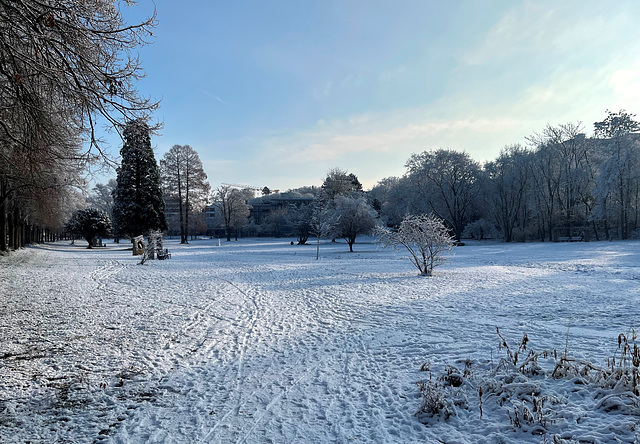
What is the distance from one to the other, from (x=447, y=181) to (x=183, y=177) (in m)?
32.3

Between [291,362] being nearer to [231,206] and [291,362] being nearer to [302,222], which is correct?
[302,222]

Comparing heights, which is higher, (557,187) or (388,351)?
(557,187)

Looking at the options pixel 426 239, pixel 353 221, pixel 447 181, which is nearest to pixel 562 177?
pixel 447 181

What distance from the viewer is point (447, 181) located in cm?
4269

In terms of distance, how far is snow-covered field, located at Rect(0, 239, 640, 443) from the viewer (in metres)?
3.33

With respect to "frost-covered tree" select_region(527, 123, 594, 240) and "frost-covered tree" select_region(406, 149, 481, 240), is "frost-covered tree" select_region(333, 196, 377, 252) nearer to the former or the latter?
"frost-covered tree" select_region(406, 149, 481, 240)

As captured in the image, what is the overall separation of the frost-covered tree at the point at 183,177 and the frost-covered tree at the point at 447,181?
1057 inches

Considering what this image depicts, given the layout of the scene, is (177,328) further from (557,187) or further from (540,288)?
(557,187)

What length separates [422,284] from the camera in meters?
12.7

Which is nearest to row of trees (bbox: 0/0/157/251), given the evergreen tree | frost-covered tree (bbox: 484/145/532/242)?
the evergreen tree

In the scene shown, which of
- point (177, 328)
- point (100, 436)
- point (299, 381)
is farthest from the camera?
point (177, 328)

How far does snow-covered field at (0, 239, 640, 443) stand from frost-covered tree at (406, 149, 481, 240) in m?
32.5

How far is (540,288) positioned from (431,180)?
3365 centimetres

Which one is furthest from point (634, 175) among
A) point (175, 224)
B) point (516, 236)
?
point (175, 224)
